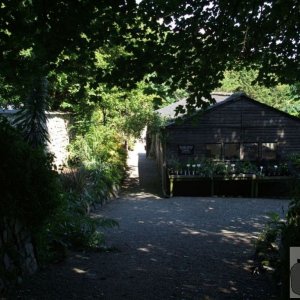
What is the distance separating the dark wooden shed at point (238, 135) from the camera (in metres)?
20.5

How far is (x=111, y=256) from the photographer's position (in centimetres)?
→ 705

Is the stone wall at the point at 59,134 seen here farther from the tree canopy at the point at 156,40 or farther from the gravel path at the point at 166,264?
the tree canopy at the point at 156,40

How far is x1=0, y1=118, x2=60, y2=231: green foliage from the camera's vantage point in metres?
→ 4.70

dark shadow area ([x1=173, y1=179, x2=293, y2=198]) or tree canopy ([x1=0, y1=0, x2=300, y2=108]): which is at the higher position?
tree canopy ([x1=0, y1=0, x2=300, y2=108])

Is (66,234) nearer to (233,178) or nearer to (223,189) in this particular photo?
(233,178)

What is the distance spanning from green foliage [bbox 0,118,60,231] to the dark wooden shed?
1496cm

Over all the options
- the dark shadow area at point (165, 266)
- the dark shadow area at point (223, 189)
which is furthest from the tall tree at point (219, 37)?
the dark shadow area at point (223, 189)

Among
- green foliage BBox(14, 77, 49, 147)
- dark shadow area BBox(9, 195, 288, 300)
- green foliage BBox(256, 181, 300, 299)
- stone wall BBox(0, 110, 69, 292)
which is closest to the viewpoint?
green foliage BBox(256, 181, 300, 299)

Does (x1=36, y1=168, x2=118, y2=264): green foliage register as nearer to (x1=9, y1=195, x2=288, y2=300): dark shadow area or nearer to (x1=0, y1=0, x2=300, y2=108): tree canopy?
(x1=9, y1=195, x2=288, y2=300): dark shadow area

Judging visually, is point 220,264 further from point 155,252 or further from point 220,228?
point 220,228

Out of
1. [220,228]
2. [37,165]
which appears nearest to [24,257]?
[37,165]

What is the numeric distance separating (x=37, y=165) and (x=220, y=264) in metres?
3.62

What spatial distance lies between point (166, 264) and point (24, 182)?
2.97 meters

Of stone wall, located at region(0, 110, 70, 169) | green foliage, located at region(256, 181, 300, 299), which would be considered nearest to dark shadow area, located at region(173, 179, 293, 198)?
stone wall, located at region(0, 110, 70, 169)
